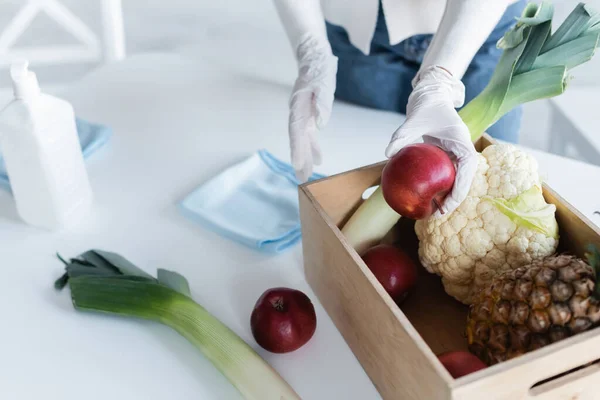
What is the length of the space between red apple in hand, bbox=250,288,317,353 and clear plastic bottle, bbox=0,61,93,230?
1.32 ft

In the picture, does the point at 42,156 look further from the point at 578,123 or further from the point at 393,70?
the point at 578,123

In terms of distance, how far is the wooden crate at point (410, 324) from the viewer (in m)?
0.55

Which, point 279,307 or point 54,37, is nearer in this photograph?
point 279,307

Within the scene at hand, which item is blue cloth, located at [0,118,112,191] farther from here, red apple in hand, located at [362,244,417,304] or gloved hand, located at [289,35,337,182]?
red apple in hand, located at [362,244,417,304]

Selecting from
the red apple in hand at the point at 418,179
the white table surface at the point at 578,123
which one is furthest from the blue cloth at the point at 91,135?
the white table surface at the point at 578,123

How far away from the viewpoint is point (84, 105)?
1382 millimetres

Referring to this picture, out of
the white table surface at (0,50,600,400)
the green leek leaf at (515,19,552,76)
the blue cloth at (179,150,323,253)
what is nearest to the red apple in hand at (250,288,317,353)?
the white table surface at (0,50,600,400)

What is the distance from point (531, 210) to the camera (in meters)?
0.73

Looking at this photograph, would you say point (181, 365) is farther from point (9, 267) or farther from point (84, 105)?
point (84, 105)

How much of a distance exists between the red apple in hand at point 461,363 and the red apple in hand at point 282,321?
0.19 meters

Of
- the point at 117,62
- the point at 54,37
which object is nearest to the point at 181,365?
the point at 117,62

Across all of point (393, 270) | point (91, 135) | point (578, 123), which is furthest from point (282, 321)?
point (578, 123)

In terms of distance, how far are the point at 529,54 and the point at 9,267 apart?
0.80 m

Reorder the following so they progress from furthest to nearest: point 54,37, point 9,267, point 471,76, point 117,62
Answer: point 54,37 < point 117,62 < point 471,76 < point 9,267
